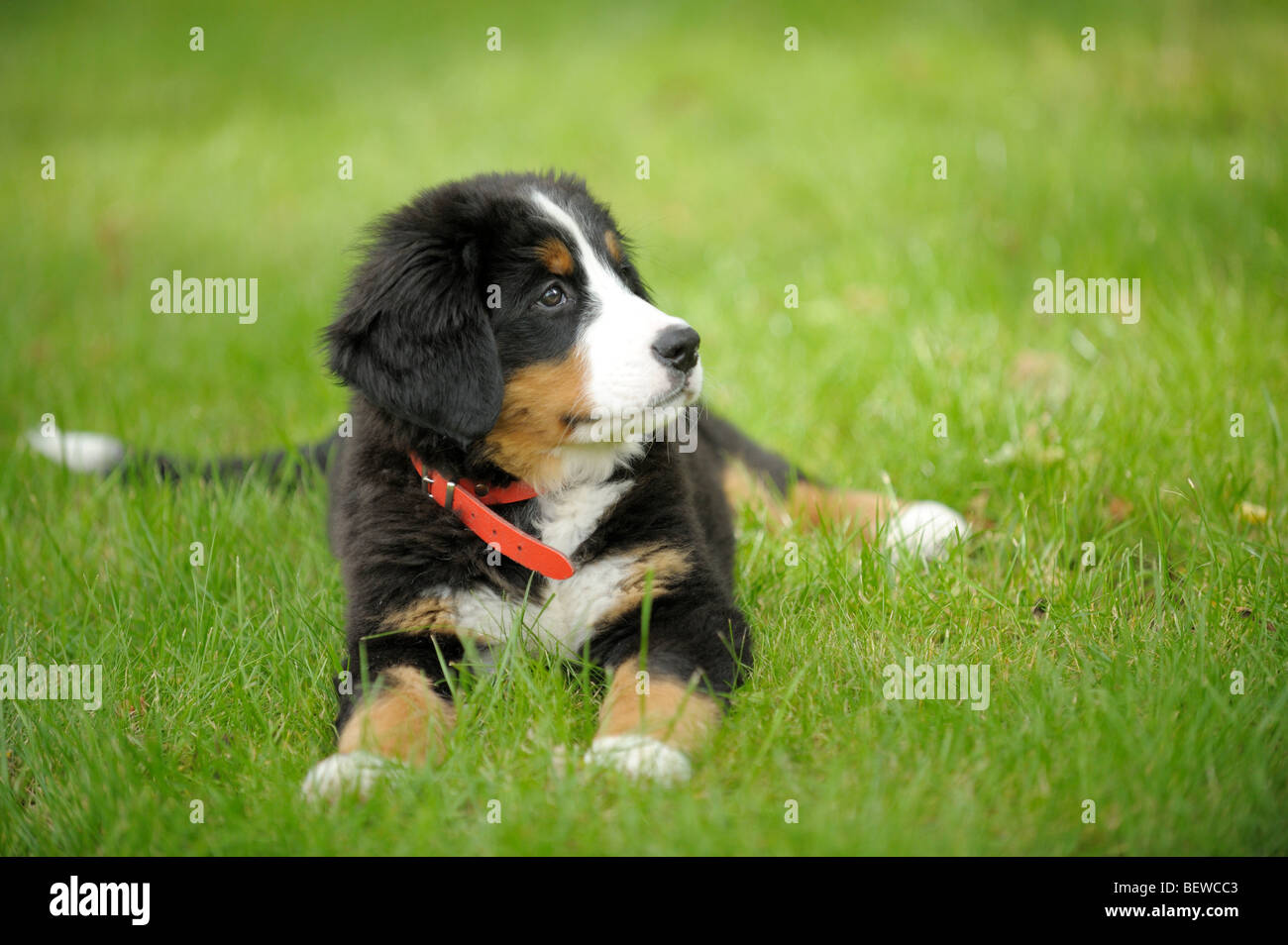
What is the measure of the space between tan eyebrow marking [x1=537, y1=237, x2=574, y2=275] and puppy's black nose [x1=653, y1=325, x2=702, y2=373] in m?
0.33

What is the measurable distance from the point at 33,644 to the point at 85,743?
0.70 metres

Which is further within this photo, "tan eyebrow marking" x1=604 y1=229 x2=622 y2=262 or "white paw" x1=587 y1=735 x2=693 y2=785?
"tan eyebrow marking" x1=604 y1=229 x2=622 y2=262

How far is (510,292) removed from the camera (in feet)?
8.63

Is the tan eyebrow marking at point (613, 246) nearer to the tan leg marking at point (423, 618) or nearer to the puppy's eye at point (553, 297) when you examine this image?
the puppy's eye at point (553, 297)

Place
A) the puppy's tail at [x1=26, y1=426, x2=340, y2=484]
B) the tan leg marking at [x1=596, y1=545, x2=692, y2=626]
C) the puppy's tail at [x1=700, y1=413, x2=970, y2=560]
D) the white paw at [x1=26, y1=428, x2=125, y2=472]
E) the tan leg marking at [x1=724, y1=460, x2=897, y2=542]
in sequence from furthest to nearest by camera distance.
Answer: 1. the white paw at [x1=26, y1=428, x2=125, y2=472]
2. the puppy's tail at [x1=26, y1=426, x2=340, y2=484]
3. the tan leg marking at [x1=724, y1=460, x2=897, y2=542]
4. the puppy's tail at [x1=700, y1=413, x2=970, y2=560]
5. the tan leg marking at [x1=596, y1=545, x2=692, y2=626]

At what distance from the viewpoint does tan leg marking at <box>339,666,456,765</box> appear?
224cm

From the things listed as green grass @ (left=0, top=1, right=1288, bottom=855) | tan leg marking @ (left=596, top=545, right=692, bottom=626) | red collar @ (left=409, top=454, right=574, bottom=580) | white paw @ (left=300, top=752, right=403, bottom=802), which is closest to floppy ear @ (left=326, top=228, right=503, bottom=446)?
red collar @ (left=409, top=454, right=574, bottom=580)

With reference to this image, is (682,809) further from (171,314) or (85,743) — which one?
(171,314)

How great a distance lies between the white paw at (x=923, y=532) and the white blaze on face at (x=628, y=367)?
34.2 inches

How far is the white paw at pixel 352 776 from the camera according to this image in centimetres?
215

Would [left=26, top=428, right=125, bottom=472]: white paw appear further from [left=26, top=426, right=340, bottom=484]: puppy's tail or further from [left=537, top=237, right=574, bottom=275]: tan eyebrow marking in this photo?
[left=537, top=237, right=574, bottom=275]: tan eyebrow marking

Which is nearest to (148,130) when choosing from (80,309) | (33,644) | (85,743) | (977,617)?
(80,309)

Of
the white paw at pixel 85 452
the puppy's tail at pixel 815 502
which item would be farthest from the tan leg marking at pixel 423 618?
the white paw at pixel 85 452

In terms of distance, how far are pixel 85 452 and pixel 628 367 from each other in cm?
252
